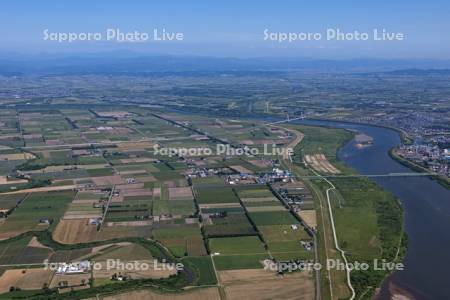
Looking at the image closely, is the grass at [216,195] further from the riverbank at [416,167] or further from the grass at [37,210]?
the riverbank at [416,167]

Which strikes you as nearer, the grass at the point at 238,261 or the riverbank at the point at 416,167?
the grass at the point at 238,261

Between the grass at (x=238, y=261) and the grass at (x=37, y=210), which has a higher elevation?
the grass at (x=37, y=210)

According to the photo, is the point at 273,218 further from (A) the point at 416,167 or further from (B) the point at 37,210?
(A) the point at 416,167

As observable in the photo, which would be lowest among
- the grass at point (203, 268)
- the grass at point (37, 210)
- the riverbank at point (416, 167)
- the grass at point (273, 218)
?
the grass at point (203, 268)

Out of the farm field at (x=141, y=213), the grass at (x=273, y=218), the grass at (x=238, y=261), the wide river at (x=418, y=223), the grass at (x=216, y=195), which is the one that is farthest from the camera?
the grass at (x=216, y=195)

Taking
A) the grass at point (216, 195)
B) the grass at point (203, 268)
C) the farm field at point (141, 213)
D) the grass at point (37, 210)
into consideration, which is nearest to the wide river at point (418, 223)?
the farm field at point (141, 213)

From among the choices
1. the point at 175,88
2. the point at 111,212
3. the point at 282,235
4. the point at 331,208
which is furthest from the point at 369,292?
the point at 175,88

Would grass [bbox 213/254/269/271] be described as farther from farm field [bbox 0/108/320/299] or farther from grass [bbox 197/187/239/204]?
grass [bbox 197/187/239/204]

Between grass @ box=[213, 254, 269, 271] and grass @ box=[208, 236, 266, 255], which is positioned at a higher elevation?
grass @ box=[208, 236, 266, 255]

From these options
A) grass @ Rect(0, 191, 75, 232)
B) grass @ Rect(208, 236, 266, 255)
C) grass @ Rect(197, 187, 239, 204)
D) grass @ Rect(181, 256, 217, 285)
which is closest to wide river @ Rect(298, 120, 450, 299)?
grass @ Rect(208, 236, 266, 255)
